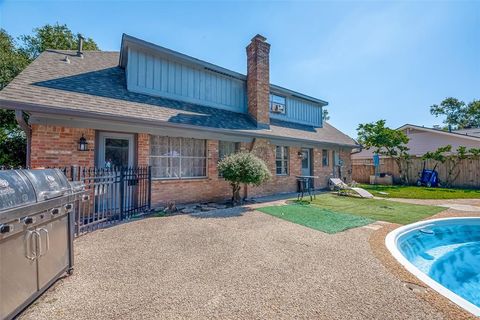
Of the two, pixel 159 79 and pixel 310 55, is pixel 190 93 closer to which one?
pixel 159 79

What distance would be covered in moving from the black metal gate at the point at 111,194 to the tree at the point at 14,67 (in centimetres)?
846

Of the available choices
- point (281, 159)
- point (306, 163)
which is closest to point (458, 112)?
point (306, 163)

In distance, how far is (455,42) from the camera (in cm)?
977

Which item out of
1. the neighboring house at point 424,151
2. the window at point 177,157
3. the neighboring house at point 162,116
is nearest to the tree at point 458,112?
the neighboring house at point 424,151

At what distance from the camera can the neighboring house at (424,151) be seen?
48.4 ft

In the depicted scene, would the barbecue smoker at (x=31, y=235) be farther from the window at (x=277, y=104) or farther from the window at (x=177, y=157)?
the window at (x=277, y=104)

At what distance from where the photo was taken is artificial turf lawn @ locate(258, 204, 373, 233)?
5.66 m

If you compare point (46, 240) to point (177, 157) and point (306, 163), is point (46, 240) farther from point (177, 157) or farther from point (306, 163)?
point (306, 163)

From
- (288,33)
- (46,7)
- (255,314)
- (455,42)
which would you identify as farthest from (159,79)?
(455,42)

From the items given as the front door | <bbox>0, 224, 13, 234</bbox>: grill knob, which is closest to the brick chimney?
the front door

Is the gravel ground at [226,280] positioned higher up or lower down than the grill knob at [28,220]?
lower down

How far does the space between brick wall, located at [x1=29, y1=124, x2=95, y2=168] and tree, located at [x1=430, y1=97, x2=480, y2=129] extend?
5021cm

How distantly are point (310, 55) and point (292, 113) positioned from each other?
381 centimetres

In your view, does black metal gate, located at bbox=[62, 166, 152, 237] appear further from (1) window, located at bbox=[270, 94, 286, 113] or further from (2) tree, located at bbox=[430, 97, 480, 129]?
(2) tree, located at bbox=[430, 97, 480, 129]
